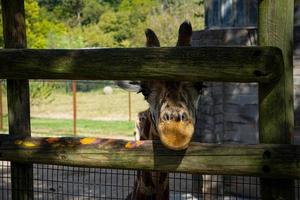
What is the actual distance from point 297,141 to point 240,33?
1598 millimetres

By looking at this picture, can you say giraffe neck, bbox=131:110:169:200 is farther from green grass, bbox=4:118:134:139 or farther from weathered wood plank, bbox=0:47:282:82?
green grass, bbox=4:118:134:139

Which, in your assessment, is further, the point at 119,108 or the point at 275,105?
the point at 119,108

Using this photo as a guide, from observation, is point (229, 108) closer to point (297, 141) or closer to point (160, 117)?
point (297, 141)

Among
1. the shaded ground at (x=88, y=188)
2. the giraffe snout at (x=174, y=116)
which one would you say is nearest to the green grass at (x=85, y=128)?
the shaded ground at (x=88, y=188)

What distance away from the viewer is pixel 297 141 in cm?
622

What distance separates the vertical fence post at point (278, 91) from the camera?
251 cm

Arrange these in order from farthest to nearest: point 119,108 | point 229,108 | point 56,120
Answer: point 119,108
point 56,120
point 229,108

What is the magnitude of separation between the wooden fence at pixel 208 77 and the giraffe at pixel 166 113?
109mm

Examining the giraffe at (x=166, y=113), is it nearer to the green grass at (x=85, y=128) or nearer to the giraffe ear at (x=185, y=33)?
the giraffe ear at (x=185, y=33)

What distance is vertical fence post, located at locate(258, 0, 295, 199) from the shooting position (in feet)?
8.23

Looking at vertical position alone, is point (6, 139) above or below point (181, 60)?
below

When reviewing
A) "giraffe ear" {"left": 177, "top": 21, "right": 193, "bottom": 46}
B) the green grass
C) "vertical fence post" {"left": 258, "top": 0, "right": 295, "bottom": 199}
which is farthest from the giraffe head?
the green grass

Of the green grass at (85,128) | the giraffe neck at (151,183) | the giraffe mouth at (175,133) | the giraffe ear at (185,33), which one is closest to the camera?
the giraffe mouth at (175,133)

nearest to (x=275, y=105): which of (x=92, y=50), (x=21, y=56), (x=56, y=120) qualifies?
(x=92, y=50)
